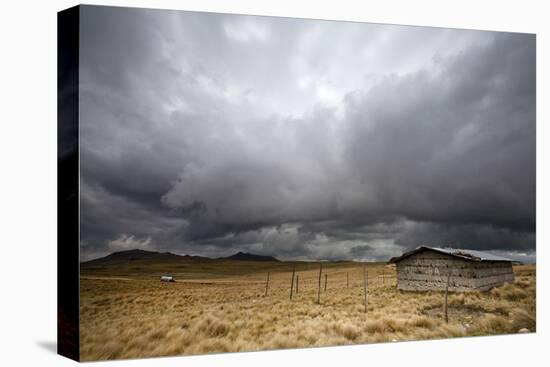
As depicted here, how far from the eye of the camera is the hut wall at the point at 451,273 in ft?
56.4

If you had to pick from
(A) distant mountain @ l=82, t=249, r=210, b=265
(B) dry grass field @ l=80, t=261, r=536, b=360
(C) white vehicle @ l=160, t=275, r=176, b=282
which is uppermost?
(A) distant mountain @ l=82, t=249, r=210, b=265

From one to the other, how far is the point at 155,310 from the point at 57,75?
5241 millimetres

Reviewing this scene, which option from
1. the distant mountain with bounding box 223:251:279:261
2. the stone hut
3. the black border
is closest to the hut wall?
the stone hut

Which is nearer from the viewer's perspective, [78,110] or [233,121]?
[78,110]

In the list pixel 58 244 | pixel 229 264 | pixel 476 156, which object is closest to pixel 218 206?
pixel 229 264

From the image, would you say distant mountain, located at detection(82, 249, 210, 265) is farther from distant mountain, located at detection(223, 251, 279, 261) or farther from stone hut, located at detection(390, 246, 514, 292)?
stone hut, located at detection(390, 246, 514, 292)

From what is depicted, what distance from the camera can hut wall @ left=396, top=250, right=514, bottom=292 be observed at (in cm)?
1720

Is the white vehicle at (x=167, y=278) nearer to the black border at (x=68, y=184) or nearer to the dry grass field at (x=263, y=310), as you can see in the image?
the dry grass field at (x=263, y=310)

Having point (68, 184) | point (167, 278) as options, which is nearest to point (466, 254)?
point (167, 278)

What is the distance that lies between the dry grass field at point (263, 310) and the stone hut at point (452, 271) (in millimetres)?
277

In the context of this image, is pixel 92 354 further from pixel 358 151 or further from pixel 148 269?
pixel 358 151

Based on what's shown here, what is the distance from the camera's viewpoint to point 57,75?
45.6ft

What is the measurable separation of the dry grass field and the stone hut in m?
0.28

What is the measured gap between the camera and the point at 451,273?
17.4 metres
